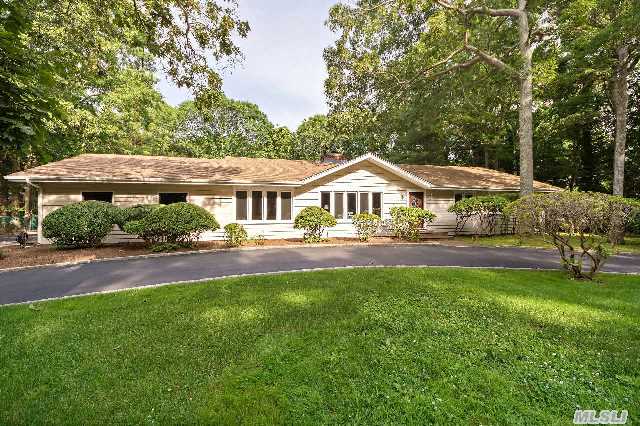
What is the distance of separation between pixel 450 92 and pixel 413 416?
20336 millimetres


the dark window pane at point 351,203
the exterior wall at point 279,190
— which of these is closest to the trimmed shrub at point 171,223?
the exterior wall at point 279,190

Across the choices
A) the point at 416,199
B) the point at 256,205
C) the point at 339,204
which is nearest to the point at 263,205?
the point at 256,205

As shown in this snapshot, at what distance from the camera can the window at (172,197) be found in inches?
602

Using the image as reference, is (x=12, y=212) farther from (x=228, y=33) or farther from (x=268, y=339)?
(x=268, y=339)

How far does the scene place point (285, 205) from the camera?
56.4 feet

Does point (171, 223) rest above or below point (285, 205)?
below

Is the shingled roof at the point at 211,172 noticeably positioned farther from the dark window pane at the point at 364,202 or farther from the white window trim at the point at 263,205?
the dark window pane at the point at 364,202

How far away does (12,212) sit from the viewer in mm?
29672

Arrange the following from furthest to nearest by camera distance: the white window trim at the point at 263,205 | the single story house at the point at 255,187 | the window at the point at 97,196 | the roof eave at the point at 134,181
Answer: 1. the white window trim at the point at 263,205
2. the window at the point at 97,196
3. the single story house at the point at 255,187
4. the roof eave at the point at 134,181

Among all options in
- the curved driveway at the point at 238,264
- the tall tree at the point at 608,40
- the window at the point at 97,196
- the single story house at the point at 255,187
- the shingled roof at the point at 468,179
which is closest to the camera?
the curved driveway at the point at 238,264

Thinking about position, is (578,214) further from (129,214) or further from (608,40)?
(129,214)

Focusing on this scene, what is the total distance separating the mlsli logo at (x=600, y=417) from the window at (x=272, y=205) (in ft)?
49.2

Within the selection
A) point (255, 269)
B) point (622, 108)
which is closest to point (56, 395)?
point (255, 269)

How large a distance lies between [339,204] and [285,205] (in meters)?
3.16
